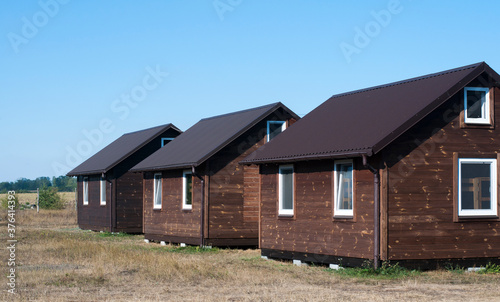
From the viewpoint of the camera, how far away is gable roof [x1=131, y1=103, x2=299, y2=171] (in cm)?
2706

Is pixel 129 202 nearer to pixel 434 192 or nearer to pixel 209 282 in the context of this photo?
pixel 209 282

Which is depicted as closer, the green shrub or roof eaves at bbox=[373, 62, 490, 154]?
roof eaves at bbox=[373, 62, 490, 154]

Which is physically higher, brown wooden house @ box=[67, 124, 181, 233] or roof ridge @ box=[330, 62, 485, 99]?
roof ridge @ box=[330, 62, 485, 99]

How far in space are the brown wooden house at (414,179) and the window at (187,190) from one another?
26.8 ft

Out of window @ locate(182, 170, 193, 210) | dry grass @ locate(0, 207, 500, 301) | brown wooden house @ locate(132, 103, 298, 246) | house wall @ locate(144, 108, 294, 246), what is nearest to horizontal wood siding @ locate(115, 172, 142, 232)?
brown wooden house @ locate(132, 103, 298, 246)

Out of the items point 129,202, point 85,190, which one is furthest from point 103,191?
point 85,190

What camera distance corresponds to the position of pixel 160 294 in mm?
14539

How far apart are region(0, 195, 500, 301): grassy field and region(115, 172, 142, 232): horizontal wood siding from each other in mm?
14202

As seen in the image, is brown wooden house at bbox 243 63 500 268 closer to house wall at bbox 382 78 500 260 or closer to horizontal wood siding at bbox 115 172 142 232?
house wall at bbox 382 78 500 260

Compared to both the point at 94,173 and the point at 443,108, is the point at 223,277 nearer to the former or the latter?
the point at 443,108

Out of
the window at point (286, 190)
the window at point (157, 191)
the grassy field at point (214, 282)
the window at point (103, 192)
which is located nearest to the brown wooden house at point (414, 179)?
the grassy field at point (214, 282)

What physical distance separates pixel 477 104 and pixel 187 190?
12.8m

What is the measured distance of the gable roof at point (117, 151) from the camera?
37.2m

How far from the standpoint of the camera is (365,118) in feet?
66.4
